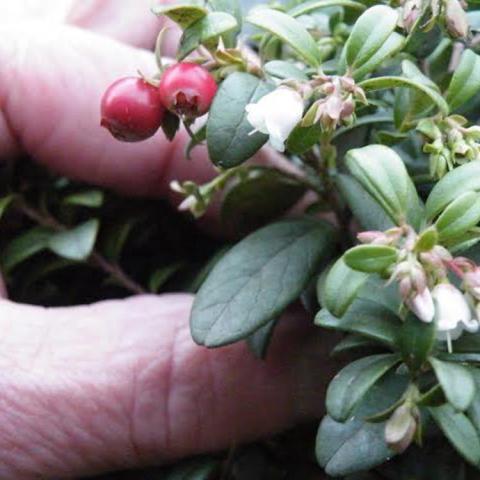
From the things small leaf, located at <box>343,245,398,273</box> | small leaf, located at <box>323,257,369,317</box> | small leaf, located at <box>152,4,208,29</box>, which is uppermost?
small leaf, located at <box>152,4,208,29</box>

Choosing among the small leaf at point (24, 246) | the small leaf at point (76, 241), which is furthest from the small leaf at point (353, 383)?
the small leaf at point (24, 246)

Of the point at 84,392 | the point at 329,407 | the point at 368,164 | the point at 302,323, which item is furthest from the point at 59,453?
the point at 368,164

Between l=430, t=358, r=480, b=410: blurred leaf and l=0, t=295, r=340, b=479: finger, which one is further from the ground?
l=430, t=358, r=480, b=410: blurred leaf

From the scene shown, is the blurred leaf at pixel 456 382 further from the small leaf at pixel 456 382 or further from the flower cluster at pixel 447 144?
the flower cluster at pixel 447 144

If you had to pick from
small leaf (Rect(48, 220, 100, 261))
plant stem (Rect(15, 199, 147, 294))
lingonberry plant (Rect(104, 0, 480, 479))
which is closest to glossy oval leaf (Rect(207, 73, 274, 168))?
lingonberry plant (Rect(104, 0, 480, 479))

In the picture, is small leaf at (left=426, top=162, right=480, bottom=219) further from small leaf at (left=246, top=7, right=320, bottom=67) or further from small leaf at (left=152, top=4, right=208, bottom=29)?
small leaf at (left=152, top=4, right=208, bottom=29)

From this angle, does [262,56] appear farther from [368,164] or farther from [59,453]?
[59,453]
